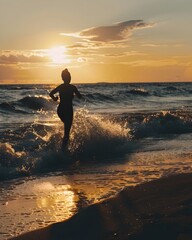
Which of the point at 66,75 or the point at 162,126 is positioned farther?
the point at 162,126

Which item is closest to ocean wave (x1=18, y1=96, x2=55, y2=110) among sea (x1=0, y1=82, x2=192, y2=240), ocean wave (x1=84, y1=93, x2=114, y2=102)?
ocean wave (x1=84, y1=93, x2=114, y2=102)

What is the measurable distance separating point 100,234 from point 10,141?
8489mm

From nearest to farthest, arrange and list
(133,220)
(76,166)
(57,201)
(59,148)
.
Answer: (133,220) < (57,201) < (76,166) < (59,148)

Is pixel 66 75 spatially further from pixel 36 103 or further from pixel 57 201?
pixel 36 103

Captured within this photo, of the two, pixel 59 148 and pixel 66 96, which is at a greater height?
pixel 66 96

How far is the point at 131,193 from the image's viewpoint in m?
6.71

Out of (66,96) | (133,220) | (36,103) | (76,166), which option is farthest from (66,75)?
(36,103)

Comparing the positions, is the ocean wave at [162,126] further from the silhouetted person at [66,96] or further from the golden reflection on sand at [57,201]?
the golden reflection on sand at [57,201]

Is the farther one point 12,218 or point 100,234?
point 12,218

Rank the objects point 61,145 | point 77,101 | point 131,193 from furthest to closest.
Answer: point 77,101
point 61,145
point 131,193

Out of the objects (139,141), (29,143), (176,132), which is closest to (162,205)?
(29,143)

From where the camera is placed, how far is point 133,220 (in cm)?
523

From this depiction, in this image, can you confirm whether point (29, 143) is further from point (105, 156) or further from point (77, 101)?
point (77, 101)

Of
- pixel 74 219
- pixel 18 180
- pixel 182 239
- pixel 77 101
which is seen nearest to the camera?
pixel 182 239
